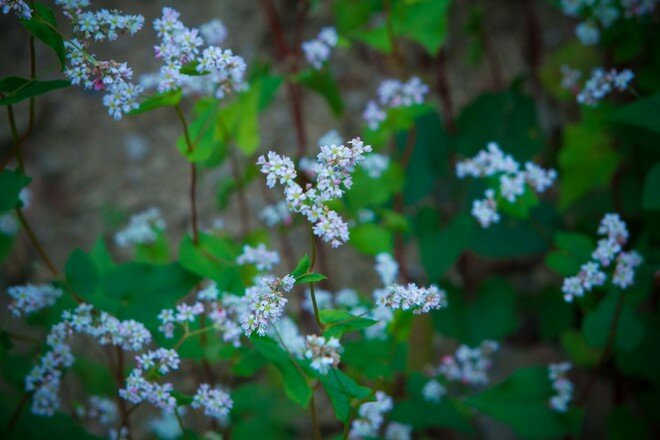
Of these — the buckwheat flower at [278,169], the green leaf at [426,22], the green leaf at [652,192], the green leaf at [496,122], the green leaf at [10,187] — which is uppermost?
the green leaf at [426,22]

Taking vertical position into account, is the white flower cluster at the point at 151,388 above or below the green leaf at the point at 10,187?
below

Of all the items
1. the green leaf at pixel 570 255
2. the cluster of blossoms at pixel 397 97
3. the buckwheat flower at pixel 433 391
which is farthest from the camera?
the cluster of blossoms at pixel 397 97

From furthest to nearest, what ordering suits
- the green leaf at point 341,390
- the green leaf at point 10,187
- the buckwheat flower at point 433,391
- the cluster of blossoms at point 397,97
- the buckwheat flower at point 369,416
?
1. the cluster of blossoms at point 397,97
2. the buckwheat flower at point 433,391
3. the buckwheat flower at point 369,416
4. the green leaf at point 10,187
5. the green leaf at point 341,390

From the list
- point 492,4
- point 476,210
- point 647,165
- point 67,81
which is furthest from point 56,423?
point 492,4

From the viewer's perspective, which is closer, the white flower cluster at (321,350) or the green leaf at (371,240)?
the white flower cluster at (321,350)

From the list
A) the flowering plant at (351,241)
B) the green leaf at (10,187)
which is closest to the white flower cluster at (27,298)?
the flowering plant at (351,241)

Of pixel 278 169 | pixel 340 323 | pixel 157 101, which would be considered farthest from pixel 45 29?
pixel 340 323

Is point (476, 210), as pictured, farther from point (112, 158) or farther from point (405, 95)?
point (112, 158)

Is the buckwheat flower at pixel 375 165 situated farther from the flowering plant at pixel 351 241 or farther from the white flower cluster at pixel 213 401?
the white flower cluster at pixel 213 401
